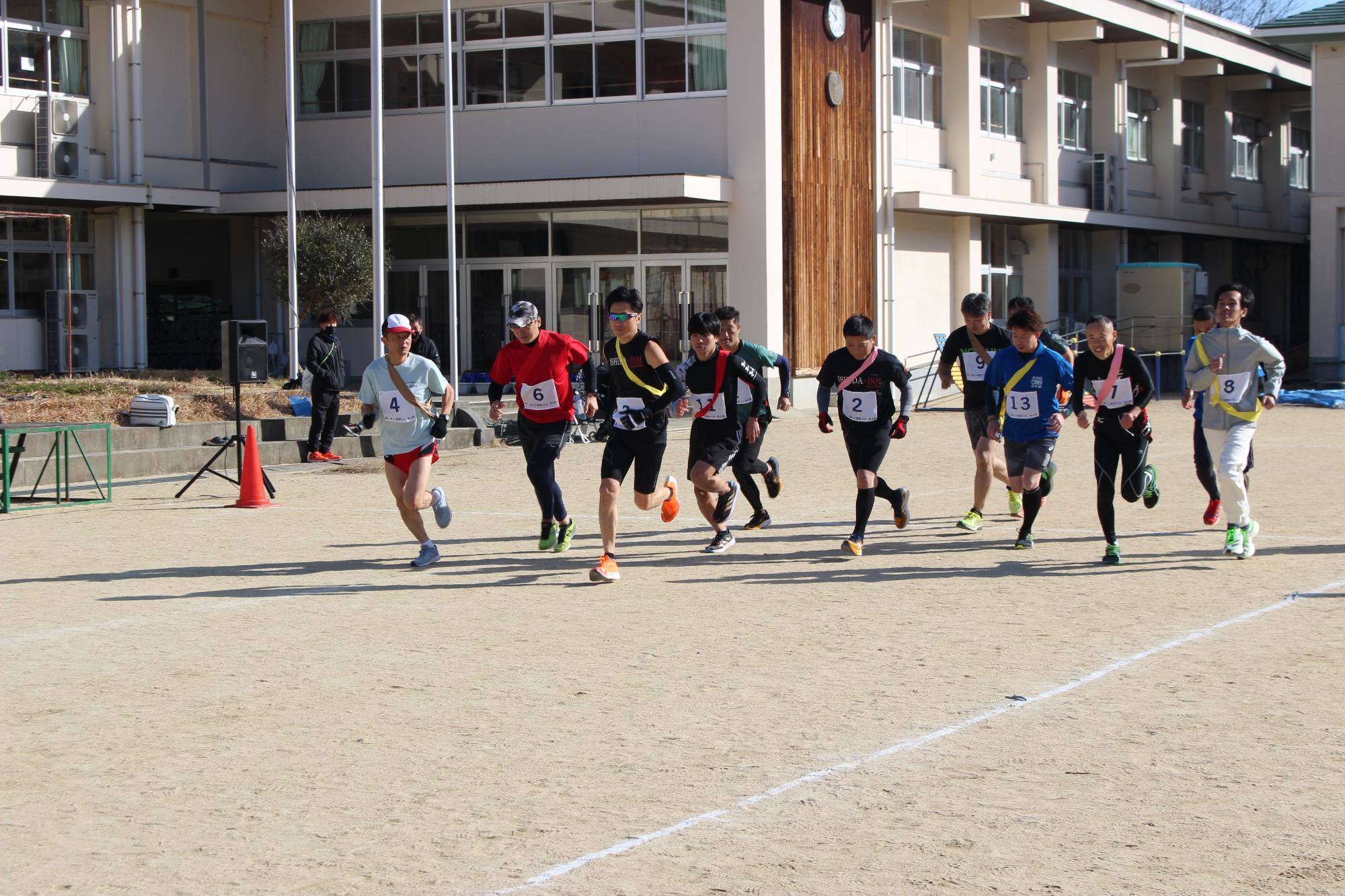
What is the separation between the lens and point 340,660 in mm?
8086

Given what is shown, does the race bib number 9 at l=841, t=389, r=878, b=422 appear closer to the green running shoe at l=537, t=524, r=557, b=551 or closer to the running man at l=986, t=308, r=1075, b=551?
the running man at l=986, t=308, r=1075, b=551

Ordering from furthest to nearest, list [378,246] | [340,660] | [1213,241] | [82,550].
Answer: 1. [1213,241]
2. [378,246]
3. [82,550]
4. [340,660]

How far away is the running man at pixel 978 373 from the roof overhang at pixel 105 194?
18554mm

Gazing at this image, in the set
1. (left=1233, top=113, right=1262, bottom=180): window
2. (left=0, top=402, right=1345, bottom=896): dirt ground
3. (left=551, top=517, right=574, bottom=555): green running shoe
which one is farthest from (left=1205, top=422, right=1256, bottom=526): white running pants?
(left=1233, top=113, right=1262, bottom=180): window

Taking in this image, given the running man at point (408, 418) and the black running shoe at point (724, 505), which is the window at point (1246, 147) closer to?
the black running shoe at point (724, 505)

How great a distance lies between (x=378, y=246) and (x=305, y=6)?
38.9 ft

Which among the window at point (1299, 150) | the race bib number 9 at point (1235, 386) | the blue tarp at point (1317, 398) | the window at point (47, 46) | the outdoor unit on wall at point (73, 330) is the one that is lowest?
the blue tarp at point (1317, 398)

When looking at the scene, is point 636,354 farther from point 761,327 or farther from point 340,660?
point 761,327

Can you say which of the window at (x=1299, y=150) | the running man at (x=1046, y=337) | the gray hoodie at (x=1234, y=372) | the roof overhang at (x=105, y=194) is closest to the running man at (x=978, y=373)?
the running man at (x=1046, y=337)

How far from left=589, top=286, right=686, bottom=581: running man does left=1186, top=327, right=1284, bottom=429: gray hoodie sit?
3801 millimetres

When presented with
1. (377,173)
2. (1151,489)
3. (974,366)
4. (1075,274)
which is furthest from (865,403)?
(1075,274)

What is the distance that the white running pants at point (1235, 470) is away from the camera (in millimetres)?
10992

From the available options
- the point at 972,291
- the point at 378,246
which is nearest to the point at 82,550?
the point at 378,246

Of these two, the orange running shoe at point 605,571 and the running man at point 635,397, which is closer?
the orange running shoe at point 605,571
